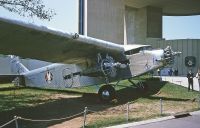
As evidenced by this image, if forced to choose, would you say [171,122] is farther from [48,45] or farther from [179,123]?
[48,45]

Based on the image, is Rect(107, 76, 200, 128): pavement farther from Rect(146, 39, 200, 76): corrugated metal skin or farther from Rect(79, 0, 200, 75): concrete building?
Rect(79, 0, 200, 75): concrete building

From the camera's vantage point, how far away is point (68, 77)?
21.0m

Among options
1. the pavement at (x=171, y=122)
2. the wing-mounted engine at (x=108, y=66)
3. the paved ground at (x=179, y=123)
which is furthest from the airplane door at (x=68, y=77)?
the paved ground at (x=179, y=123)

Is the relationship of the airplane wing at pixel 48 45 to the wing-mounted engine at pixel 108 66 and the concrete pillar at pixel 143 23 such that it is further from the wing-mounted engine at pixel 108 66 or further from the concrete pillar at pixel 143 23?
the concrete pillar at pixel 143 23

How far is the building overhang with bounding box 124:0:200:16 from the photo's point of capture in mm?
61441

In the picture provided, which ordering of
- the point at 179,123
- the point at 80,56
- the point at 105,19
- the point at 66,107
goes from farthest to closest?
the point at 105,19, the point at 80,56, the point at 66,107, the point at 179,123

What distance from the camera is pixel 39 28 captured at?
13898 mm

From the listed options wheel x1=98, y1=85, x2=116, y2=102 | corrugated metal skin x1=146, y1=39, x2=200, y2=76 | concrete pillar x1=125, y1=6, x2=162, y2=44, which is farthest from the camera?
concrete pillar x1=125, y1=6, x2=162, y2=44

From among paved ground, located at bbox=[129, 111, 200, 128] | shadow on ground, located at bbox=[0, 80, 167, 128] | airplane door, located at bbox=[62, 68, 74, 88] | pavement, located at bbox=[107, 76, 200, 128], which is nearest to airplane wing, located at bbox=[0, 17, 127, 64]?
airplane door, located at bbox=[62, 68, 74, 88]

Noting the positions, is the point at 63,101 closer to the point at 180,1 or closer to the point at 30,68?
the point at 30,68

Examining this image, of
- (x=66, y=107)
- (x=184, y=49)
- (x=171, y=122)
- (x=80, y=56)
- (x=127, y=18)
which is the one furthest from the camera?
(x=127, y=18)

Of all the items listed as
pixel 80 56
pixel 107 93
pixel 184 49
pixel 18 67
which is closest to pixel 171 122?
pixel 107 93

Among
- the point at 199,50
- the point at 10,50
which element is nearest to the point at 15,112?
the point at 10,50

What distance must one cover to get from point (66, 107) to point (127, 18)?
52.7 meters
